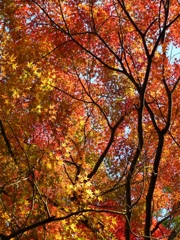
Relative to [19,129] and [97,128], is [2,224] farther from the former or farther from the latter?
[97,128]

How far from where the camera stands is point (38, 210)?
6.30m

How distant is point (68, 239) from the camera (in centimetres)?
649

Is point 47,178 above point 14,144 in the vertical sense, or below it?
below

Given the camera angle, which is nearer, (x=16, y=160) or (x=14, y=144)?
(x=16, y=160)

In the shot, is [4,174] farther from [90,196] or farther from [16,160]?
[90,196]

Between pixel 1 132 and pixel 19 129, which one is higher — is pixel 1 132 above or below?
below

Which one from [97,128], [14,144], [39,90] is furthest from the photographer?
[97,128]

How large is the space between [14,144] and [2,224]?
9.30 feet

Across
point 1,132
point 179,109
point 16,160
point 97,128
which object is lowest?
point 16,160

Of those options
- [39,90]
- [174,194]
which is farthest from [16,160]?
[174,194]

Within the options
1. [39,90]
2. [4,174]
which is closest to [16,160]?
[4,174]

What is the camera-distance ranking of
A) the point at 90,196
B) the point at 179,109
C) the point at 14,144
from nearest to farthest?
the point at 90,196
the point at 14,144
the point at 179,109

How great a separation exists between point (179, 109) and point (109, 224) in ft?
14.4

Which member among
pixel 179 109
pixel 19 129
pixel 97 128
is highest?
pixel 97 128
